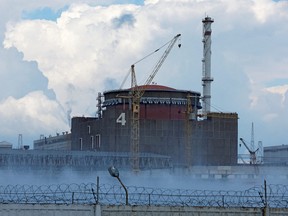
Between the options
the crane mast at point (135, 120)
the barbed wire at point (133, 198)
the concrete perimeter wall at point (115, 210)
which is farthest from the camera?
the crane mast at point (135, 120)

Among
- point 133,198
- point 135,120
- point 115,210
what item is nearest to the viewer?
point 115,210

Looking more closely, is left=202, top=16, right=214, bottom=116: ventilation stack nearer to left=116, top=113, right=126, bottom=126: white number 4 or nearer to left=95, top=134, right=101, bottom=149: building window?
left=116, top=113, right=126, bottom=126: white number 4

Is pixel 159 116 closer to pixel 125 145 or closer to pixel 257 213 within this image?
pixel 125 145

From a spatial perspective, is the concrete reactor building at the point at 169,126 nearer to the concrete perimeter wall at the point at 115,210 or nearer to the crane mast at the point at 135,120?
the crane mast at the point at 135,120

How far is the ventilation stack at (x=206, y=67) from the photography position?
186175 mm

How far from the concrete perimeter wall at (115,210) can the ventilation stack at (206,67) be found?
142 meters

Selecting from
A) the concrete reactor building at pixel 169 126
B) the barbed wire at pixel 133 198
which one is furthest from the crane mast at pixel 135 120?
the barbed wire at pixel 133 198

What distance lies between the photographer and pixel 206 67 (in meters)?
187

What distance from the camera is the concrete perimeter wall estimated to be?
41.6 metres

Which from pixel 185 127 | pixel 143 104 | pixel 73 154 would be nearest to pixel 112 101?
pixel 143 104

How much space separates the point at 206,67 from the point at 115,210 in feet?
481

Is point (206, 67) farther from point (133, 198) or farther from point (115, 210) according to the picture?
point (115, 210)

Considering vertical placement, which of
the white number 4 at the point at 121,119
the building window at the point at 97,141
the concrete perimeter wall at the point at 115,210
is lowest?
the concrete perimeter wall at the point at 115,210

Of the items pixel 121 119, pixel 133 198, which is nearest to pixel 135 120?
pixel 121 119
